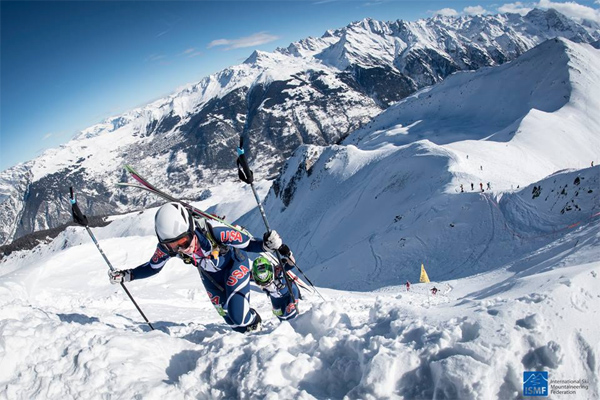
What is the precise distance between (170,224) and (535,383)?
20.2 feet

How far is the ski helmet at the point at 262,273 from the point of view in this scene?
854 cm

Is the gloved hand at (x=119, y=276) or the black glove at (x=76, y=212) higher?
the black glove at (x=76, y=212)

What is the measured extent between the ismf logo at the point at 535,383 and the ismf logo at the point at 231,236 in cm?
564

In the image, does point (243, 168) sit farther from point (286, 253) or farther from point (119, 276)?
point (119, 276)

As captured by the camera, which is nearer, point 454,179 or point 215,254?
point 215,254

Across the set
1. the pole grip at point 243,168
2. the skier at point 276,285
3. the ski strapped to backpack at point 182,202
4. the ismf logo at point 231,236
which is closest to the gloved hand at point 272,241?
the ismf logo at point 231,236

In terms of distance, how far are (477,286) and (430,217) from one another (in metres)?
9.93

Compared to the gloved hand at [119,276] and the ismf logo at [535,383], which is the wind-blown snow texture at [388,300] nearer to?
the ismf logo at [535,383]

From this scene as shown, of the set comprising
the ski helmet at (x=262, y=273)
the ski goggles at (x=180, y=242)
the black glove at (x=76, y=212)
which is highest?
the black glove at (x=76, y=212)

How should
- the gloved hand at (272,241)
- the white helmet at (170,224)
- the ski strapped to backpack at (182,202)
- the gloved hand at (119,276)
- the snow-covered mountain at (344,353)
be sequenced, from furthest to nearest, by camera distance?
the gloved hand at (119,276)
the ski strapped to backpack at (182,202)
the gloved hand at (272,241)
the white helmet at (170,224)
the snow-covered mountain at (344,353)

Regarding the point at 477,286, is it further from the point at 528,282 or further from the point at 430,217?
the point at 430,217

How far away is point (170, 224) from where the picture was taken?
6.81 metres

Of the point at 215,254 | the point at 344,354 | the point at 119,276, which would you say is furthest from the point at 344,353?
the point at 119,276

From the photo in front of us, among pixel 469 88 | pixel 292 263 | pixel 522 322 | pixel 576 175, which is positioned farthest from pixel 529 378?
pixel 469 88
